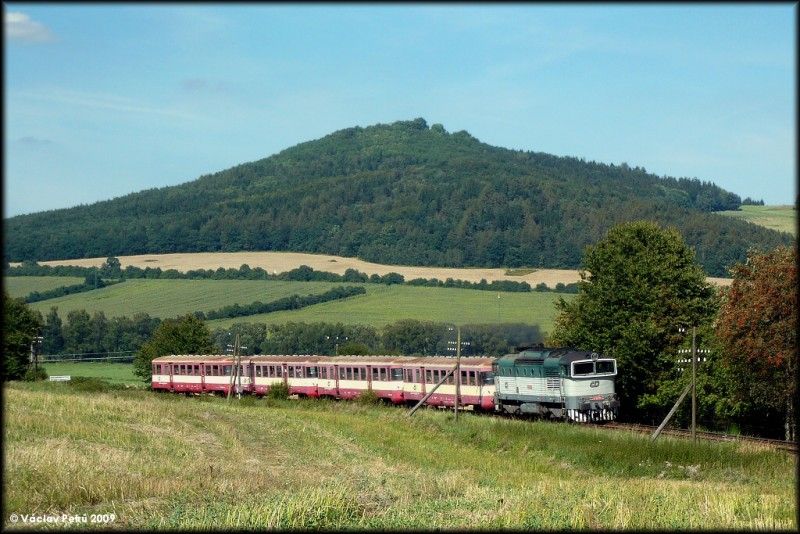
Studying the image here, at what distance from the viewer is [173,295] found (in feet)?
462

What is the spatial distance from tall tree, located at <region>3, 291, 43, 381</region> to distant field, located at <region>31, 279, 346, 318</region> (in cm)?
3358

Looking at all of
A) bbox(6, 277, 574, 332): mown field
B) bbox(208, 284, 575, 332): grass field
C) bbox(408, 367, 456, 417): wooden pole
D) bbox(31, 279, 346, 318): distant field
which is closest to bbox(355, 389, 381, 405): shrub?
bbox(408, 367, 456, 417): wooden pole

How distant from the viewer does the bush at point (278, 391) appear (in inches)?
2419

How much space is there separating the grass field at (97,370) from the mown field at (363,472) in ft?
161

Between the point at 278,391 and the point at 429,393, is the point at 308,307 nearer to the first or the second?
the point at 278,391

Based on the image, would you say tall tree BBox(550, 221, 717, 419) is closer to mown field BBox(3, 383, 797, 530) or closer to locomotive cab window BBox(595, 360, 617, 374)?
locomotive cab window BBox(595, 360, 617, 374)

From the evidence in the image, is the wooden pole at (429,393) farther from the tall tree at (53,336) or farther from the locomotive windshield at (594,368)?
the tall tree at (53,336)

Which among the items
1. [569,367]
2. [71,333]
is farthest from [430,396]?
[71,333]

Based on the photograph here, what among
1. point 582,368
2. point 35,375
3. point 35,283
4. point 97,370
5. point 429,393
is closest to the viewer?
point 582,368

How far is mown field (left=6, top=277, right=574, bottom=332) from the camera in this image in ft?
354

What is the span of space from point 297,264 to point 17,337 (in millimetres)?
81690

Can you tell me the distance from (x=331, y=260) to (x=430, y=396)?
4765 inches

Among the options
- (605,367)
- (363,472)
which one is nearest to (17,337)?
(605,367)

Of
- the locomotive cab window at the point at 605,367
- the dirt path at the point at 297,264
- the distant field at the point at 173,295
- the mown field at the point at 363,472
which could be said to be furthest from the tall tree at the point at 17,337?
the dirt path at the point at 297,264
